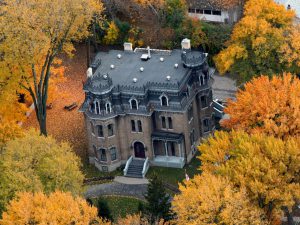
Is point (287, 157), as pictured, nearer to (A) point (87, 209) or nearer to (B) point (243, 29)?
(A) point (87, 209)

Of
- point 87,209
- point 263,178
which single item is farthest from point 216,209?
point 87,209

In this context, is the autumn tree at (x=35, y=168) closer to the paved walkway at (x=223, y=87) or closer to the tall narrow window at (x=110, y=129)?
the tall narrow window at (x=110, y=129)

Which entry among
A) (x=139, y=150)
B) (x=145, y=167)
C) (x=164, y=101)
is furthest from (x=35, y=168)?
(x=164, y=101)

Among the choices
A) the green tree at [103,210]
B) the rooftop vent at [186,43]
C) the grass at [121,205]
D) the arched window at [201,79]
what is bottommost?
the grass at [121,205]

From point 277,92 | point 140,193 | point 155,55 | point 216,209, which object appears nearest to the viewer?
point 216,209

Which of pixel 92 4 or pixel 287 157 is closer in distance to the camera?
pixel 287 157

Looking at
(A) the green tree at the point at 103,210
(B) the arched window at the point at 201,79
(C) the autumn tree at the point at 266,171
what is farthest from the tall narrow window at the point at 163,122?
(C) the autumn tree at the point at 266,171
